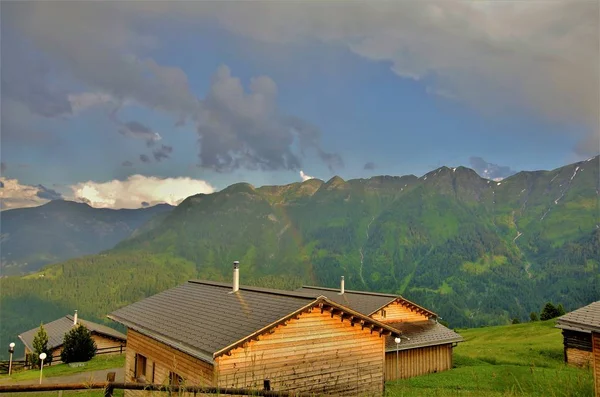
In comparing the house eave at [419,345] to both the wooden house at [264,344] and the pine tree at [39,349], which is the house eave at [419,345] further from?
the pine tree at [39,349]

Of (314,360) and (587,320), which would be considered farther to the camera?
(314,360)

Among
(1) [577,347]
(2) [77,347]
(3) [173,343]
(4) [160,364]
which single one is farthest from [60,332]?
(1) [577,347]

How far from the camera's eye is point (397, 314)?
34906 mm

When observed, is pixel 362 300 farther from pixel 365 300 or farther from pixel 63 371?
pixel 63 371

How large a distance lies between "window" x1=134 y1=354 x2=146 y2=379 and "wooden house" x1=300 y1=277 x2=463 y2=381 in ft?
47.4

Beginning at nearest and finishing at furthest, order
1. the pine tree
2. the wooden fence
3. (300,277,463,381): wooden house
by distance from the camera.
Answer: (300,277,463,381): wooden house < the pine tree < the wooden fence

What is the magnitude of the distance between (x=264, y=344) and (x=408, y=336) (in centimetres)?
1787

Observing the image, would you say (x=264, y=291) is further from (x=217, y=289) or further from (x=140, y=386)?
(x=140, y=386)

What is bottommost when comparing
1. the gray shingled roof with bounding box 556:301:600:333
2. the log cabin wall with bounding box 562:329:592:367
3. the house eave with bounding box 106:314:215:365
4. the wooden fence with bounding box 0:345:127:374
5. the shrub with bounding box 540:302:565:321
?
the wooden fence with bounding box 0:345:127:374

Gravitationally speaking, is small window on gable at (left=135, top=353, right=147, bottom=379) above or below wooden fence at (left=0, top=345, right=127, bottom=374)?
above

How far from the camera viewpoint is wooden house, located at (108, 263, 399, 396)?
15.9 meters

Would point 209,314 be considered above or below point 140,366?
above

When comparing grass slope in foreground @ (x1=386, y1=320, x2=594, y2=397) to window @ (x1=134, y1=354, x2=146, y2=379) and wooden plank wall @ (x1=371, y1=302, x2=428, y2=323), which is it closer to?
wooden plank wall @ (x1=371, y1=302, x2=428, y2=323)

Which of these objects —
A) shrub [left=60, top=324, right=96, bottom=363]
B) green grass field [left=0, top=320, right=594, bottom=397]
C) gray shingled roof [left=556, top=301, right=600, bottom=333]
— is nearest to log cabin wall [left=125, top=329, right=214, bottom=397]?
green grass field [left=0, top=320, right=594, bottom=397]
